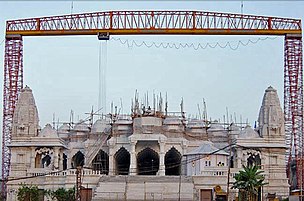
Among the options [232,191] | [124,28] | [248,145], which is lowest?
[232,191]

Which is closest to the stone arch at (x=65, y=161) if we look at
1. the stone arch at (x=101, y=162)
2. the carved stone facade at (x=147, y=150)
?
the carved stone facade at (x=147, y=150)

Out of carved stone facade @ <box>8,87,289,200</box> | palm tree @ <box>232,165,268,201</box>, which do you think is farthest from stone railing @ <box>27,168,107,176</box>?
palm tree @ <box>232,165,268,201</box>

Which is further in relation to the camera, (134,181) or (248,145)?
(248,145)

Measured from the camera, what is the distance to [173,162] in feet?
214

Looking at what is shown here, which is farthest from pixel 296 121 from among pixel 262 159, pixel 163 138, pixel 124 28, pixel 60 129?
pixel 60 129

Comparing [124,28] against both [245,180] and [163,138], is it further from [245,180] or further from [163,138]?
[245,180]

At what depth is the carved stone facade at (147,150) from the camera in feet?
176

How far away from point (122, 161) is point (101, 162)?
2828 mm

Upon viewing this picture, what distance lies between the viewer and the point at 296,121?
6506 cm

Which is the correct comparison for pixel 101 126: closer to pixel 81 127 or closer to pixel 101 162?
pixel 81 127

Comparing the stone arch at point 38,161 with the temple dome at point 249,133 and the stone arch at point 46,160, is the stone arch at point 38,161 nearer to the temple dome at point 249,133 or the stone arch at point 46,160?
the stone arch at point 46,160

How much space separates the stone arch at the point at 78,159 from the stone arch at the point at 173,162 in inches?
351

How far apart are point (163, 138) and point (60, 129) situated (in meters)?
13.8

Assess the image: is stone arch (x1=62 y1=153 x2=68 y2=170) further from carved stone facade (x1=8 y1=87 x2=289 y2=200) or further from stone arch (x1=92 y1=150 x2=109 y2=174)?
stone arch (x1=92 y1=150 x2=109 y2=174)
